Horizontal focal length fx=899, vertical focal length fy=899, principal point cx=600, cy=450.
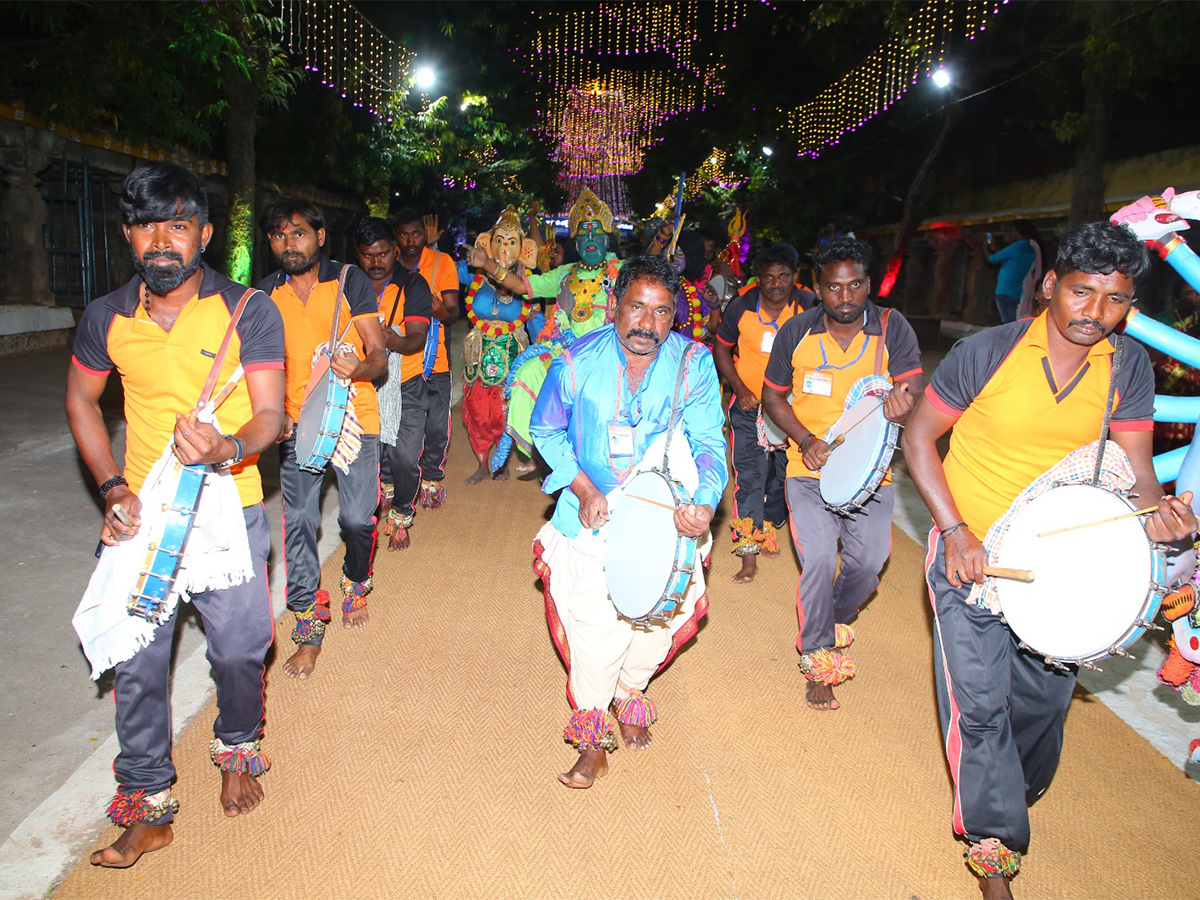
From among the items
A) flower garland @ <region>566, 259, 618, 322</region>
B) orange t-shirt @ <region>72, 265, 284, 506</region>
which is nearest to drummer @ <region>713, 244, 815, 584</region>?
flower garland @ <region>566, 259, 618, 322</region>

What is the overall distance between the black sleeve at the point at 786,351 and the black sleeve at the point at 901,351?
439mm

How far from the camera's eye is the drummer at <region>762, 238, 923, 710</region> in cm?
446

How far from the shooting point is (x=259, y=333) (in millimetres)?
3236

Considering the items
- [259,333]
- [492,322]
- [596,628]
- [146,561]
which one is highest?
[259,333]

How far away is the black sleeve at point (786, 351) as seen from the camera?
4.77 m

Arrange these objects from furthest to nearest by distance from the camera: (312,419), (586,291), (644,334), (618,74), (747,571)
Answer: (618,74)
(586,291)
(747,571)
(312,419)
(644,334)

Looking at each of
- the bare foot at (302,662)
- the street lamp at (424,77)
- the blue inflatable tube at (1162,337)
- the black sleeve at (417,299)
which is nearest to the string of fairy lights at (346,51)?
the street lamp at (424,77)

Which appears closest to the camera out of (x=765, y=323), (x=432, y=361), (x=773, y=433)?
(x=773, y=433)

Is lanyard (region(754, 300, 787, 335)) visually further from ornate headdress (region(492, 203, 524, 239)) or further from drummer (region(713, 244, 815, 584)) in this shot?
ornate headdress (region(492, 203, 524, 239))

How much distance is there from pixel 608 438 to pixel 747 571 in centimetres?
294

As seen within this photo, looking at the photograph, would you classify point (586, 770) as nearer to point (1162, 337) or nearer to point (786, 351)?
point (786, 351)

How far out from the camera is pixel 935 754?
13.4 feet

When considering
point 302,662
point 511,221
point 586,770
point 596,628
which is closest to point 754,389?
point 511,221

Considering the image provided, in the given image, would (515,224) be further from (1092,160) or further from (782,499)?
(1092,160)
